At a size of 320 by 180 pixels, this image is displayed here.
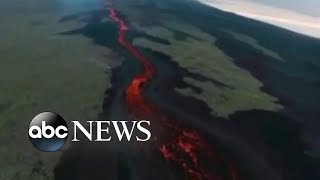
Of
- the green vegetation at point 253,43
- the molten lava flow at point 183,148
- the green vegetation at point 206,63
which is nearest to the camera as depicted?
the molten lava flow at point 183,148

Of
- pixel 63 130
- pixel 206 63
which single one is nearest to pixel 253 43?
pixel 206 63

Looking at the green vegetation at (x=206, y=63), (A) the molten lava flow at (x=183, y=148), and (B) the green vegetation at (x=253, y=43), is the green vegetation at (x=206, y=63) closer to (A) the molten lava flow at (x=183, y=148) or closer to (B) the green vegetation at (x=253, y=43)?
(B) the green vegetation at (x=253, y=43)

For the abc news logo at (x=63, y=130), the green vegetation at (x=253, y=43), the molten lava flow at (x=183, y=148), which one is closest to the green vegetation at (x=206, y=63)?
the green vegetation at (x=253, y=43)

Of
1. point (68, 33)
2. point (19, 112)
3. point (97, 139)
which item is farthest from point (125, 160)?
point (68, 33)

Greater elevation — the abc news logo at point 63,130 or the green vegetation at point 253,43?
the abc news logo at point 63,130

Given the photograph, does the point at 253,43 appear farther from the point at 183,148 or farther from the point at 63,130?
the point at 63,130

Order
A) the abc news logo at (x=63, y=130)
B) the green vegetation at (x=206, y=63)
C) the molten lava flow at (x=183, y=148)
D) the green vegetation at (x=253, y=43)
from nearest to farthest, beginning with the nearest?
the abc news logo at (x=63, y=130) → the molten lava flow at (x=183, y=148) → the green vegetation at (x=206, y=63) → the green vegetation at (x=253, y=43)
